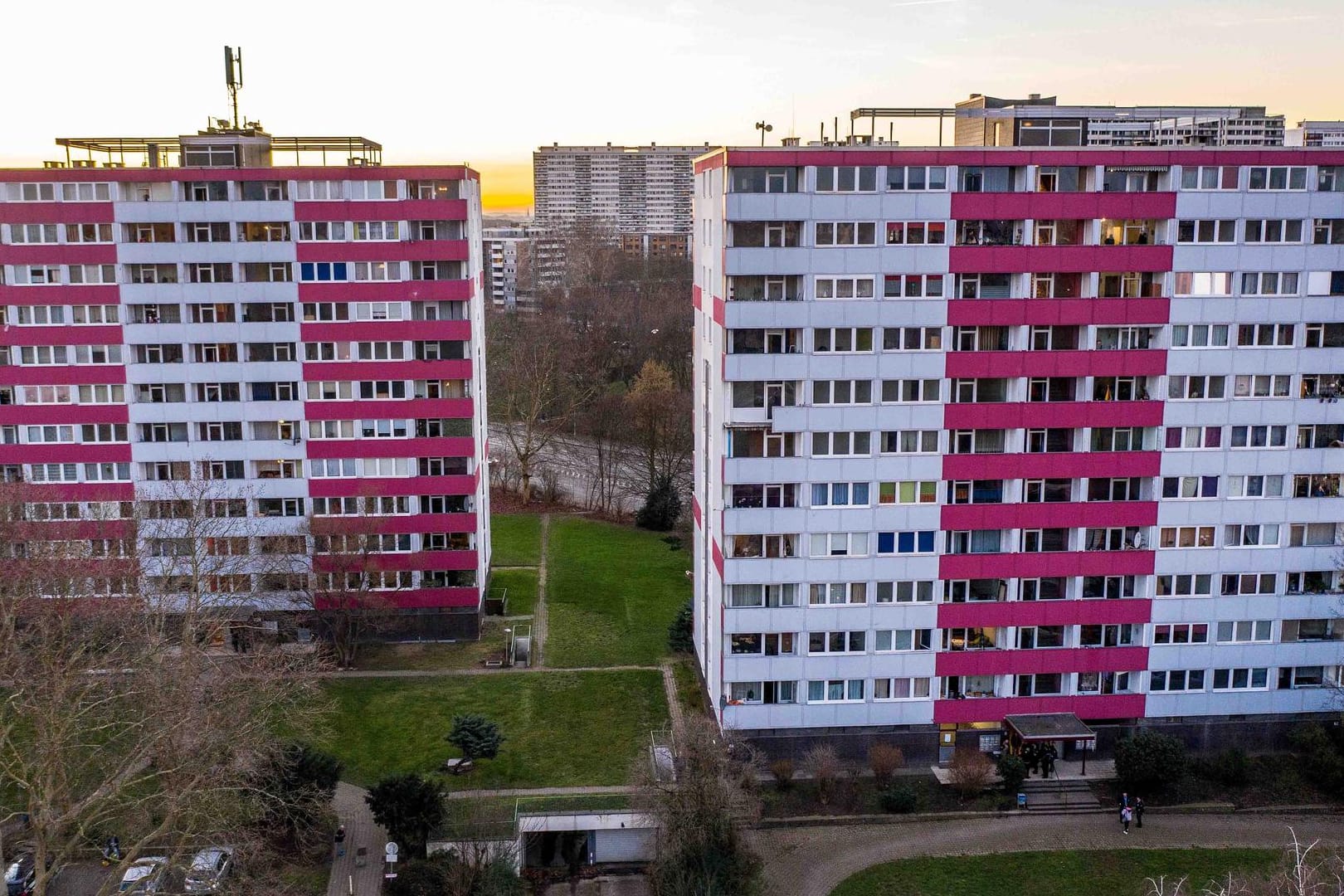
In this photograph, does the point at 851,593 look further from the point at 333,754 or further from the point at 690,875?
the point at 333,754

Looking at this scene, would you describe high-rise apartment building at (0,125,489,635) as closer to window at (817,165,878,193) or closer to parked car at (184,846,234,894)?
parked car at (184,846,234,894)

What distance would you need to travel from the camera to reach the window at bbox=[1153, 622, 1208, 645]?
48.1m

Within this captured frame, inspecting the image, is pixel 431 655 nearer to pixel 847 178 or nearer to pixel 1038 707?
pixel 1038 707

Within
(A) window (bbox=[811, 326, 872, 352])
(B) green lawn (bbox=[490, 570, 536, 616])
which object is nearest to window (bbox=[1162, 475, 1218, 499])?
(A) window (bbox=[811, 326, 872, 352])

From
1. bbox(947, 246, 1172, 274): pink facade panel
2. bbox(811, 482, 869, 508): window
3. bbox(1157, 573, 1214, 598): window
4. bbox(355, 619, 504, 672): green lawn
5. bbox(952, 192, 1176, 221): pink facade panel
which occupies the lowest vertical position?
bbox(355, 619, 504, 672): green lawn

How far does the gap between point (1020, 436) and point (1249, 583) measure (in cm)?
1249

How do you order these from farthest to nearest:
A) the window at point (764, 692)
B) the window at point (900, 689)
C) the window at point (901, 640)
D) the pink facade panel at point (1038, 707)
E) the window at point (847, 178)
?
1. the pink facade panel at point (1038, 707)
2. the window at point (900, 689)
3. the window at point (901, 640)
4. the window at point (764, 692)
5. the window at point (847, 178)

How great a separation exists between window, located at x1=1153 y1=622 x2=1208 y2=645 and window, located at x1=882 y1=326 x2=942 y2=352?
1610 cm

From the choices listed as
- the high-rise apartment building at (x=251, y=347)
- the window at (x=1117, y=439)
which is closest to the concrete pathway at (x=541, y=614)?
the high-rise apartment building at (x=251, y=347)

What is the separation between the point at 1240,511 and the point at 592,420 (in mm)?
59465

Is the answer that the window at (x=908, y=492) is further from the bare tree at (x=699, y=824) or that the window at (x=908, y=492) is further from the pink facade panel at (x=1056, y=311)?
the bare tree at (x=699, y=824)

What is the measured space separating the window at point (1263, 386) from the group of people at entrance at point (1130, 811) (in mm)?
17197

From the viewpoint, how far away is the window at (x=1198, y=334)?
45844mm

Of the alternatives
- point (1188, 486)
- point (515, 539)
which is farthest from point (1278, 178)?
point (515, 539)
